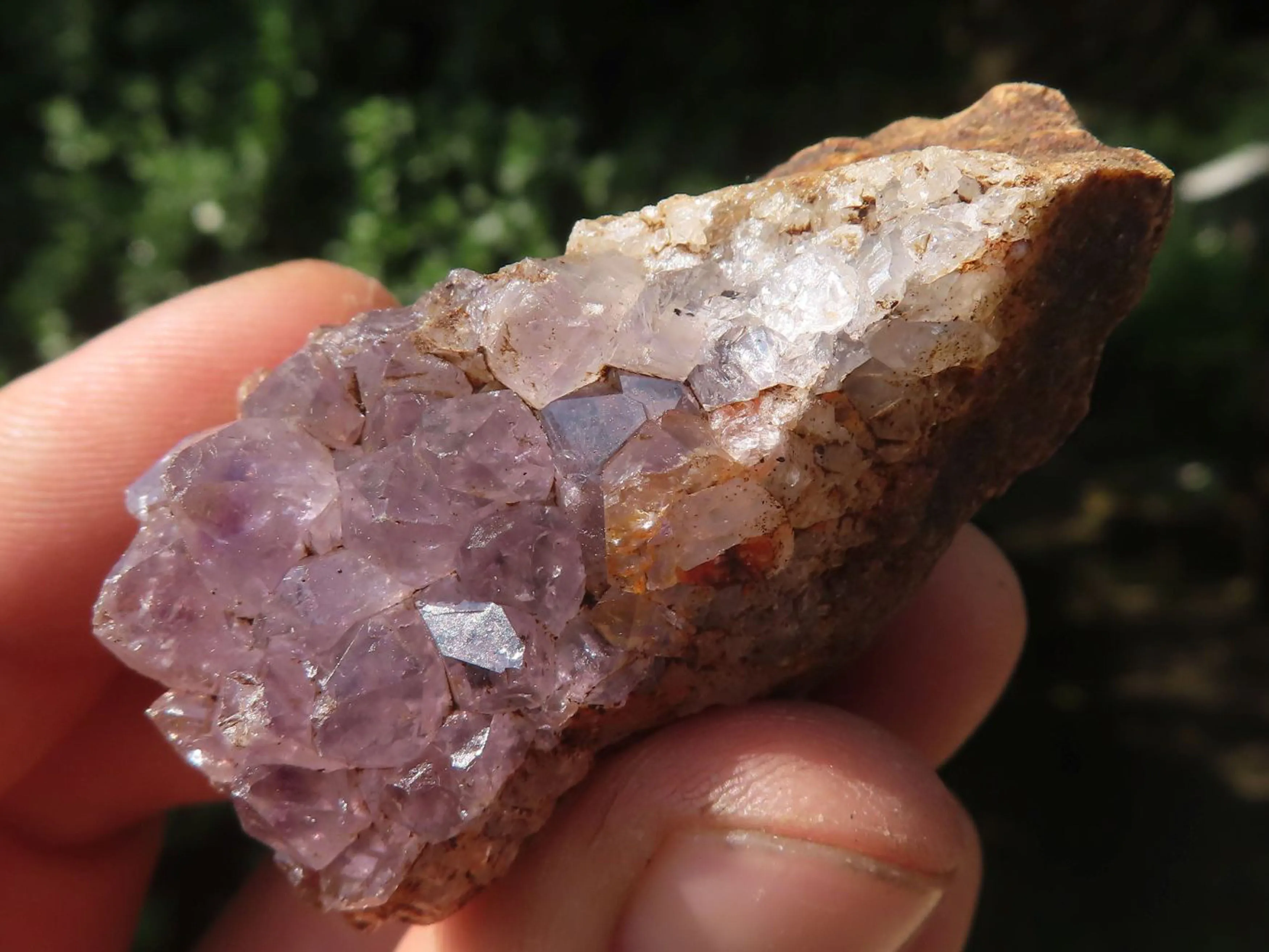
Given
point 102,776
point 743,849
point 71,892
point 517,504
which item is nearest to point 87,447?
point 102,776

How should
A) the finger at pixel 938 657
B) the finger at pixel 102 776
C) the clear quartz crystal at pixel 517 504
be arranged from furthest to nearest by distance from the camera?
the finger at pixel 938 657
the finger at pixel 102 776
the clear quartz crystal at pixel 517 504

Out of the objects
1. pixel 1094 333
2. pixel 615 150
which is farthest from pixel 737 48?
pixel 1094 333

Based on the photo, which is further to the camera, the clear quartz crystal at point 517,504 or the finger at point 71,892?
the finger at point 71,892

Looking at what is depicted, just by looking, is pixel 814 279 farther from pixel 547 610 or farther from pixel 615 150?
pixel 615 150

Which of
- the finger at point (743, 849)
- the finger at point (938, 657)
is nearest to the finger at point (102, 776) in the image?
the finger at point (743, 849)

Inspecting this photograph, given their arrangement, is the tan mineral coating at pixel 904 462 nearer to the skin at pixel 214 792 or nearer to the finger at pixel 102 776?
the skin at pixel 214 792

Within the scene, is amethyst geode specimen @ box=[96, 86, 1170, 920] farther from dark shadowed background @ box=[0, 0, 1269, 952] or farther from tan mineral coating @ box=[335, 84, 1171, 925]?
dark shadowed background @ box=[0, 0, 1269, 952]

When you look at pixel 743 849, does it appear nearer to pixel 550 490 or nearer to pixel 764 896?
pixel 764 896

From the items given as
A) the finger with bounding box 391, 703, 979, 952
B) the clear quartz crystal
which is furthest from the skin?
the clear quartz crystal

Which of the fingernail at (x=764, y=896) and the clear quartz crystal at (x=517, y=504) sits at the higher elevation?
the clear quartz crystal at (x=517, y=504)
